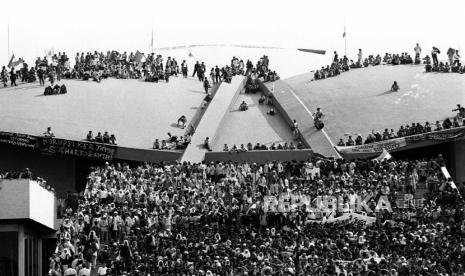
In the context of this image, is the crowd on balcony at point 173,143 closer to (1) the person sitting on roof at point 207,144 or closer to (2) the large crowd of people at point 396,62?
(1) the person sitting on roof at point 207,144

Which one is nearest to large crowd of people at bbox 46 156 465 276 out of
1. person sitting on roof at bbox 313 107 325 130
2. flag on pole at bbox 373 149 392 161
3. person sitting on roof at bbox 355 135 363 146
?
flag on pole at bbox 373 149 392 161

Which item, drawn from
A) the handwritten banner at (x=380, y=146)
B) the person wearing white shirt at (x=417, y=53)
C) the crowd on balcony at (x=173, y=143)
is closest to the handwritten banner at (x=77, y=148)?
the crowd on balcony at (x=173, y=143)

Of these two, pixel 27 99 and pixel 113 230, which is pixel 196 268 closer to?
pixel 113 230

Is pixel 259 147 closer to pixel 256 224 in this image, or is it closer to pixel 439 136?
pixel 439 136

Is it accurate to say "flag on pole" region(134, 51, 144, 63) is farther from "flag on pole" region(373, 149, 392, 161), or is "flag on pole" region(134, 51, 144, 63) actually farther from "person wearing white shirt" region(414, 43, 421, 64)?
"flag on pole" region(373, 149, 392, 161)

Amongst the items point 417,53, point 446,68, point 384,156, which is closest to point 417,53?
point 417,53

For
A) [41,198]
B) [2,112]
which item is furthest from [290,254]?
[2,112]
